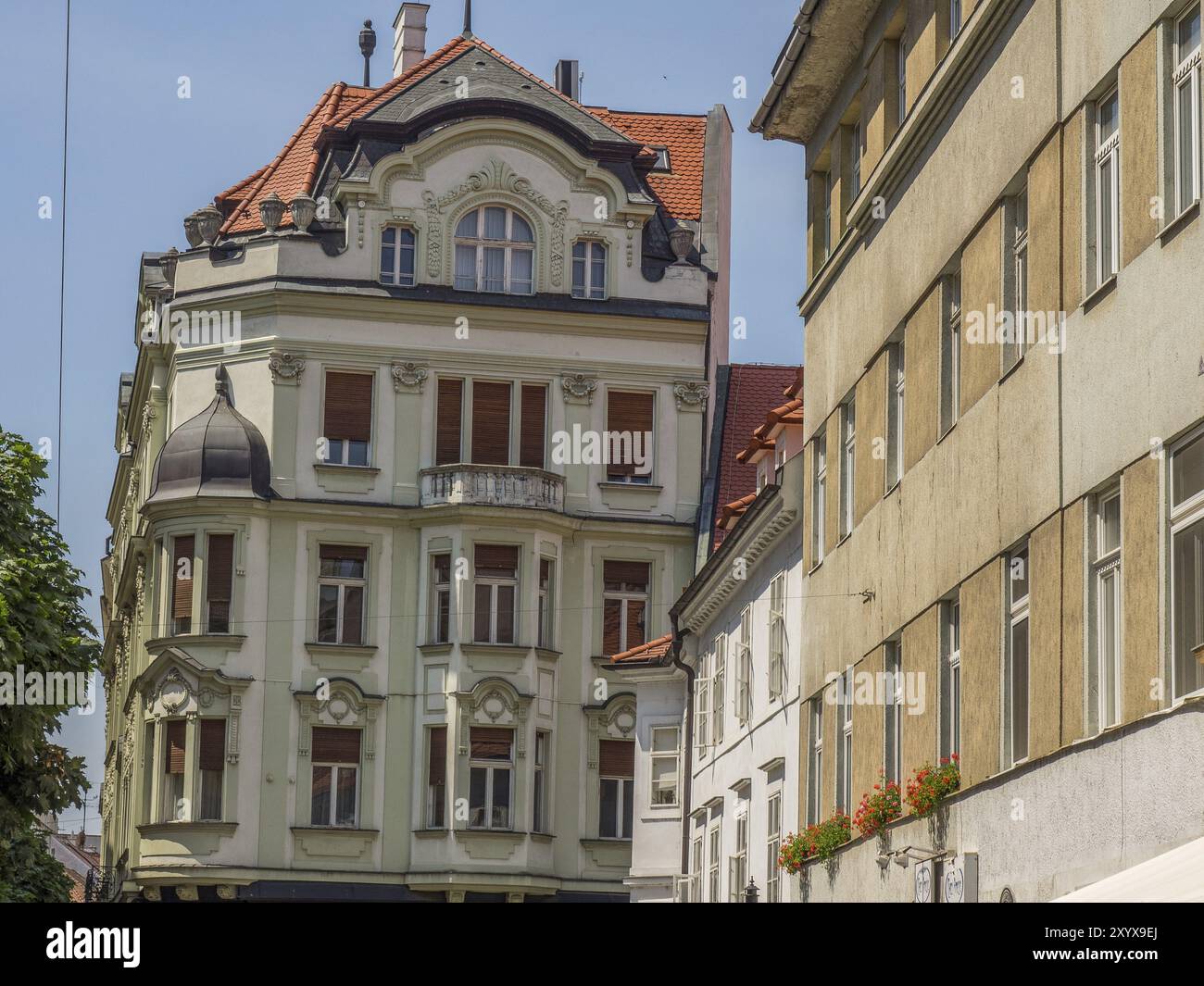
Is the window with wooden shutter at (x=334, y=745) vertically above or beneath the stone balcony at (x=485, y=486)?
beneath

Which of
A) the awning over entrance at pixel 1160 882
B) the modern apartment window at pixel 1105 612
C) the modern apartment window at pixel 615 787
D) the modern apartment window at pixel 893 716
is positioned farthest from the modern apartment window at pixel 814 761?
the modern apartment window at pixel 615 787

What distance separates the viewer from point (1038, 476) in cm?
1741

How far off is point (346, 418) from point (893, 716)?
2711 centimetres

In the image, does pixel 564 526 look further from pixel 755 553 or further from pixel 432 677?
pixel 755 553

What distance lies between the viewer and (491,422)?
48875 mm

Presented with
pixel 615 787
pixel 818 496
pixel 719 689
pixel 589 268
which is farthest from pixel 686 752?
pixel 818 496

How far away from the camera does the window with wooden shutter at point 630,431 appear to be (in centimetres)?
4966

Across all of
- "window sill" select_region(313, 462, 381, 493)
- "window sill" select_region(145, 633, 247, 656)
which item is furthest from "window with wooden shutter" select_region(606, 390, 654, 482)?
"window sill" select_region(145, 633, 247, 656)

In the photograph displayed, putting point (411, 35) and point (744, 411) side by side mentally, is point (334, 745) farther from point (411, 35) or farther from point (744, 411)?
point (411, 35)

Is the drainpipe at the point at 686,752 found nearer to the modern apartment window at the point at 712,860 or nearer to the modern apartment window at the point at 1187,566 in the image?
the modern apartment window at the point at 712,860

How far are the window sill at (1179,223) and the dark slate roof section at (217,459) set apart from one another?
34.4 meters

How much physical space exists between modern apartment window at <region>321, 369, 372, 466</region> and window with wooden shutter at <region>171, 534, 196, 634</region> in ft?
11.3
